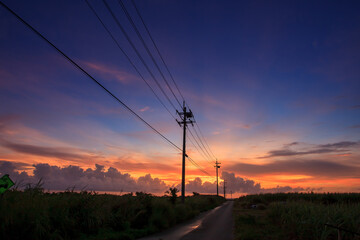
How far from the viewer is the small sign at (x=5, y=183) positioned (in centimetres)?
830

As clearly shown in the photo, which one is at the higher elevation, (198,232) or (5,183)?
(5,183)

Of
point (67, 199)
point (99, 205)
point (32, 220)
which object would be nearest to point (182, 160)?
point (99, 205)

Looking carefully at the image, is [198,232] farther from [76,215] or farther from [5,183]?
[5,183]

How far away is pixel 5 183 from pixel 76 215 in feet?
11.4

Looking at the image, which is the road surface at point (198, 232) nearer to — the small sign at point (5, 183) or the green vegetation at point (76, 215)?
the green vegetation at point (76, 215)

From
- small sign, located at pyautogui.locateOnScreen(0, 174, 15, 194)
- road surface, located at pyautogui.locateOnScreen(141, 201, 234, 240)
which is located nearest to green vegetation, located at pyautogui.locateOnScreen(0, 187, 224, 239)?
small sign, located at pyautogui.locateOnScreen(0, 174, 15, 194)

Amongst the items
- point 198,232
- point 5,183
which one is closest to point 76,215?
point 5,183

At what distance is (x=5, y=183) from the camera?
839 centimetres

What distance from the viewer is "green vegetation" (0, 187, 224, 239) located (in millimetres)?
8055

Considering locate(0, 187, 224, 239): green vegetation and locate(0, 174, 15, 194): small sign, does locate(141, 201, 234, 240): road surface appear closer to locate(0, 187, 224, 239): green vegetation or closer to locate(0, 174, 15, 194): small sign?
locate(0, 187, 224, 239): green vegetation

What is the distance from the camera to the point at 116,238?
1059cm

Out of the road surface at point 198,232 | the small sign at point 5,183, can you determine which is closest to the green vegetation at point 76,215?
the small sign at point 5,183

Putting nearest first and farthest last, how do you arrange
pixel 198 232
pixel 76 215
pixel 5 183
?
pixel 5 183, pixel 76 215, pixel 198 232

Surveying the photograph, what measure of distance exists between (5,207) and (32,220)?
3.31 ft
